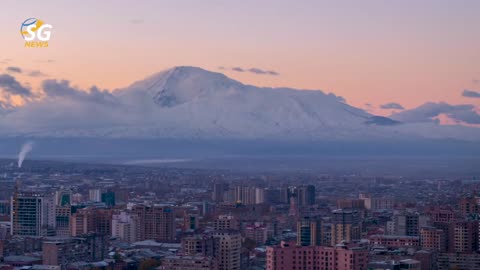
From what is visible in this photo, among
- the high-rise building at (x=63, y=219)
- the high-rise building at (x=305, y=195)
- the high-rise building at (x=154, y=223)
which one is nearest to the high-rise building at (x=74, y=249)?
the high-rise building at (x=154, y=223)

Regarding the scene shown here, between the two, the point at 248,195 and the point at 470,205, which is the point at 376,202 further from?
the point at 470,205

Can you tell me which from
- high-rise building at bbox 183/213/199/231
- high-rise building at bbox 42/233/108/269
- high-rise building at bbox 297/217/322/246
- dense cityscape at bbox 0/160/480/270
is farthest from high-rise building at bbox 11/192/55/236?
high-rise building at bbox 297/217/322/246

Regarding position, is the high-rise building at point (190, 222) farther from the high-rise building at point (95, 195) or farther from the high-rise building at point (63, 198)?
the high-rise building at point (95, 195)

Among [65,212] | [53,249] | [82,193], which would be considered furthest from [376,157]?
[53,249]

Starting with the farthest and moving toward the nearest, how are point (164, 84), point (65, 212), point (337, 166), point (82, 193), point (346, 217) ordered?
1. point (164, 84)
2. point (337, 166)
3. point (82, 193)
4. point (65, 212)
5. point (346, 217)

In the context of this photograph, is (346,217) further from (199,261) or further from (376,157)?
(376,157)

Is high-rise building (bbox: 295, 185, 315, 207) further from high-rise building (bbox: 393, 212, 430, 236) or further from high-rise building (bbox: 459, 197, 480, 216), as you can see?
high-rise building (bbox: 393, 212, 430, 236)
